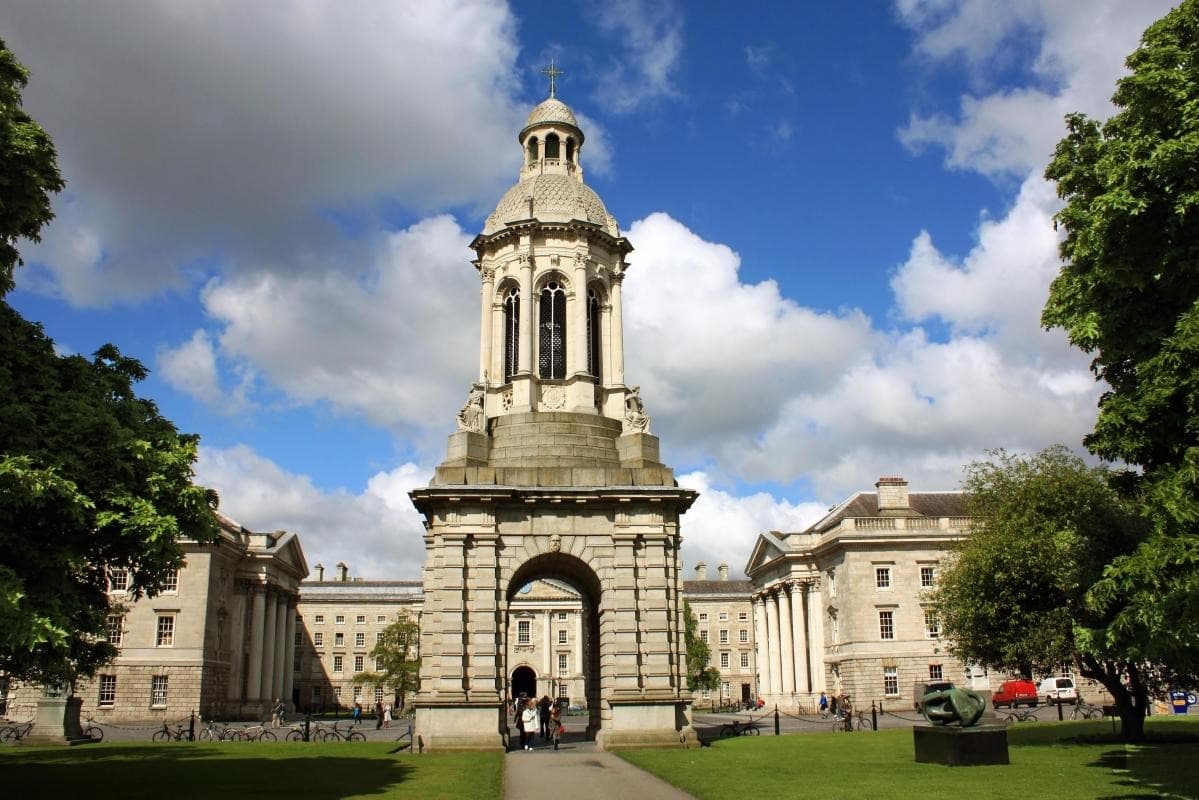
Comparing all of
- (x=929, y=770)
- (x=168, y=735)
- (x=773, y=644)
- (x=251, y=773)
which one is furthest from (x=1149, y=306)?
(x=773, y=644)

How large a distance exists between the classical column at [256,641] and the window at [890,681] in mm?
40999

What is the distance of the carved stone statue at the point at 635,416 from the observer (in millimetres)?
29812

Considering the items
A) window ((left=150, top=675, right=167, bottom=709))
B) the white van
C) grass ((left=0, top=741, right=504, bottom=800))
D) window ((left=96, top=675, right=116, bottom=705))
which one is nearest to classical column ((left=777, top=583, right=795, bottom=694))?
the white van

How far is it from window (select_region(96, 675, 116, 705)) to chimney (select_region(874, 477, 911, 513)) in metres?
46.8

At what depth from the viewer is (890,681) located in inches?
2197

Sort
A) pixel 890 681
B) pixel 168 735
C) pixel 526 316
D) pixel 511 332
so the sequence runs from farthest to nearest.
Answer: pixel 890 681, pixel 168 735, pixel 511 332, pixel 526 316

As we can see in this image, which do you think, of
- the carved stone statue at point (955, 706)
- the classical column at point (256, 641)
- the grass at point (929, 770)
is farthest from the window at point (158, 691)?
the carved stone statue at point (955, 706)

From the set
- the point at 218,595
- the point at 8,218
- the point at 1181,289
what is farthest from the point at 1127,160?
the point at 218,595

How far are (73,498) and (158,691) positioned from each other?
48.4 m

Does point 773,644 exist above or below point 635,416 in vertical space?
below

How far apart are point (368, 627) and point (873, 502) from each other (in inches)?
2177

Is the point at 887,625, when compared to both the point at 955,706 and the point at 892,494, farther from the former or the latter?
the point at 955,706

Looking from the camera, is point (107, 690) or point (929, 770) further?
point (107, 690)

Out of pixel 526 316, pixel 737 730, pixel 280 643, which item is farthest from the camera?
pixel 280 643
